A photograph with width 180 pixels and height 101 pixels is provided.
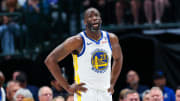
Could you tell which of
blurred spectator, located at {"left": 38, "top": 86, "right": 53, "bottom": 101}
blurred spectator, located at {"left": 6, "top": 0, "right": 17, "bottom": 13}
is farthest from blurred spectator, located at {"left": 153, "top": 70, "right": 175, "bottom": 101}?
blurred spectator, located at {"left": 6, "top": 0, "right": 17, "bottom": 13}

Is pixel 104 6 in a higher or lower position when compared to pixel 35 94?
higher

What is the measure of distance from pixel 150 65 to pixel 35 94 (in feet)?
9.80

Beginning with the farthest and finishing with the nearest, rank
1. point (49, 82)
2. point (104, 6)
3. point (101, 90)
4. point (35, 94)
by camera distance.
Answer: point (104, 6) < point (49, 82) < point (35, 94) < point (101, 90)

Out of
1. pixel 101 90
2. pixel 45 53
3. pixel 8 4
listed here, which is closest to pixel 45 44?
pixel 45 53

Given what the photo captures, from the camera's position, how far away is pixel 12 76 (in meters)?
12.2

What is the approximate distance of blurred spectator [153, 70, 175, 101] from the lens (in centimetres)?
1064

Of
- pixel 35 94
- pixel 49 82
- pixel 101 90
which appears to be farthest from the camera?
pixel 49 82

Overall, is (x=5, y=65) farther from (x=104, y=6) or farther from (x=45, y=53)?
(x=104, y=6)

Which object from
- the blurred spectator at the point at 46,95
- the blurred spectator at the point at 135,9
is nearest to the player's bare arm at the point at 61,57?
the blurred spectator at the point at 46,95

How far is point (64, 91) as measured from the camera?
1077 centimetres

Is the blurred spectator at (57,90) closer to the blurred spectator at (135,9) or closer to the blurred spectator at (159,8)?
the blurred spectator at (135,9)

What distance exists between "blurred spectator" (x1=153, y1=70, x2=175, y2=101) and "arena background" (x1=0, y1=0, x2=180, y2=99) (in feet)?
2.24

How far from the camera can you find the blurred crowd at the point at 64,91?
9.33 meters

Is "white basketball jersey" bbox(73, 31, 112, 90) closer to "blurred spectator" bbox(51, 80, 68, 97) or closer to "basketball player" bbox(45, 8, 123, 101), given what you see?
"basketball player" bbox(45, 8, 123, 101)
